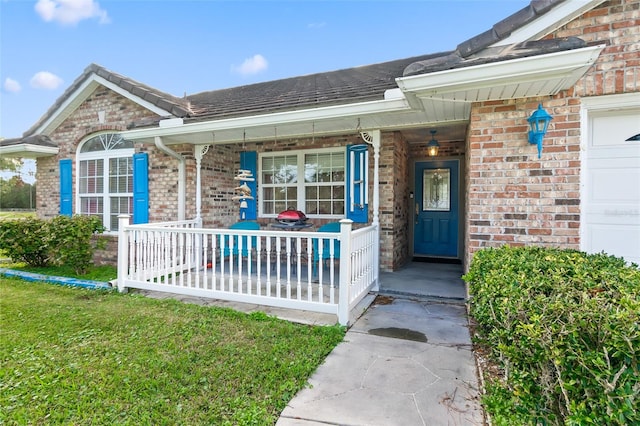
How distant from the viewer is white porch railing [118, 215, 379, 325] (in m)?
4.08

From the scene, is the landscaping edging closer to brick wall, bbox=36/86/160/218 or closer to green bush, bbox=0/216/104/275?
green bush, bbox=0/216/104/275

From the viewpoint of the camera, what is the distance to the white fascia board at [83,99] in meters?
6.97

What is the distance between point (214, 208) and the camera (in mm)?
7301

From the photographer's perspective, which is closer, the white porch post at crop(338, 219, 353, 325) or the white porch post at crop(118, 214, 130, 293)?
the white porch post at crop(338, 219, 353, 325)

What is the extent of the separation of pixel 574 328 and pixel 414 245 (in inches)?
259

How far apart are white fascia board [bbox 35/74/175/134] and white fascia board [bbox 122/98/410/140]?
72 cm

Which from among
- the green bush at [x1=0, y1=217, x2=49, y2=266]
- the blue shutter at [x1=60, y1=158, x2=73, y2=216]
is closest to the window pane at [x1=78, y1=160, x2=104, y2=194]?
the blue shutter at [x1=60, y1=158, x2=73, y2=216]

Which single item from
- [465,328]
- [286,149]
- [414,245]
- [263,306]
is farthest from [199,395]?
[414,245]

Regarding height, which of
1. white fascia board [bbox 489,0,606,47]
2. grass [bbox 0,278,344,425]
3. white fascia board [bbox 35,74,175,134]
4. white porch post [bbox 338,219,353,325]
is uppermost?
white fascia board [bbox 35,74,175,134]

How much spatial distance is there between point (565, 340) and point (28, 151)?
1096 centimetres

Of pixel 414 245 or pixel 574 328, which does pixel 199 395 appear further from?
pixel 414 245

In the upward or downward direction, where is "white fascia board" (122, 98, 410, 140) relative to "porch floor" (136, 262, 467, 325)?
upward

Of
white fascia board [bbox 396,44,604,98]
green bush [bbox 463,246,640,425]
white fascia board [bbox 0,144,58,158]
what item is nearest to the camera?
green bush [bbox 463,246,640,425]

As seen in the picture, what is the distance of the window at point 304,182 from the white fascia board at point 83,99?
2.45m
